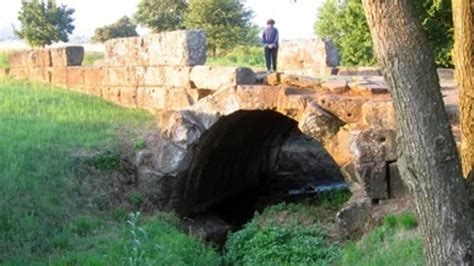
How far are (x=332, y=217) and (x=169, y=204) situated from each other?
2499 millimetres

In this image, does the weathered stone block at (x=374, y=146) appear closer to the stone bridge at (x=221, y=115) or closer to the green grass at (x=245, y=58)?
the stone bridge at (x=221, y=115)

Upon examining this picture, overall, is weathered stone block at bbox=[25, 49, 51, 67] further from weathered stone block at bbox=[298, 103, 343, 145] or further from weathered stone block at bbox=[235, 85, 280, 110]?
weathered stone block at bbox=[298, 103, 343, 145]

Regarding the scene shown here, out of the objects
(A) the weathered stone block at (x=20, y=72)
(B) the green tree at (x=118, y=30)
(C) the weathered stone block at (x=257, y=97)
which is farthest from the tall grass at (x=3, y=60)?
(B) the green tree at (x=118, y=30)

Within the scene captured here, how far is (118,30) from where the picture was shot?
114ft

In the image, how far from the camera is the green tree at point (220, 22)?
29703 millimetres

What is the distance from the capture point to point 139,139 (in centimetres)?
1170

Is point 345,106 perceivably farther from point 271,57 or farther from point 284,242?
point 271,57

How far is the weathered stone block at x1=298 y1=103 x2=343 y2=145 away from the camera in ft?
32.3

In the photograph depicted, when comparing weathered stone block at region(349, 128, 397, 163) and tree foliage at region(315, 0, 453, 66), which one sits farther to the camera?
tree foliage at region(315, 0, 453, 66)

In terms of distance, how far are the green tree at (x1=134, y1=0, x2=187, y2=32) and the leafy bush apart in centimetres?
2322

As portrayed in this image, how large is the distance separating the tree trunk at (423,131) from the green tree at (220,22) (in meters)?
24.5

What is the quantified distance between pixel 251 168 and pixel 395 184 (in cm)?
642

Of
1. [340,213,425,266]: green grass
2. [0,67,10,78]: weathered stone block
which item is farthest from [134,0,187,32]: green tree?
[340,213,425,266]: green grass

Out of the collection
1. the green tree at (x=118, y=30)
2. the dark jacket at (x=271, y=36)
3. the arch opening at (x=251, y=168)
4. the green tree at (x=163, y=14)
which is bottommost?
the arch opening at (x=251, y=168)
